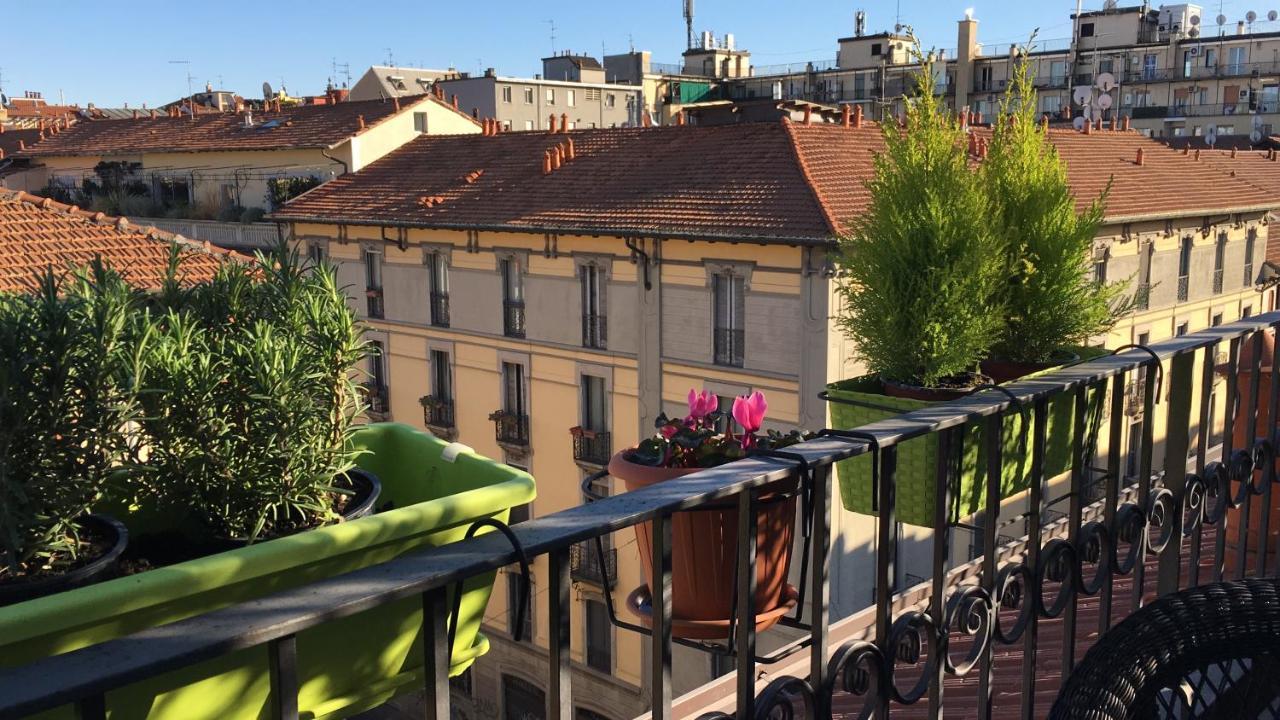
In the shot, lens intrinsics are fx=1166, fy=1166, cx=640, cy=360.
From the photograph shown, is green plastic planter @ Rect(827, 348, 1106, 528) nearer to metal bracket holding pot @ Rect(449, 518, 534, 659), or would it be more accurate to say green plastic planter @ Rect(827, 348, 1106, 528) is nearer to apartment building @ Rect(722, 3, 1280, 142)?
metal bracket holding pot @ Rect(449, 518, 534, 659)

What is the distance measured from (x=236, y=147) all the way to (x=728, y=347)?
657 inches

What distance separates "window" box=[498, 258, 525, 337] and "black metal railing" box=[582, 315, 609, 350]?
5.10ft

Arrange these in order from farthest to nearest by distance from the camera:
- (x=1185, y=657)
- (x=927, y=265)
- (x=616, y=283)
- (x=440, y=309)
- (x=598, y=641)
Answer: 1. (x=440, y=309)
2. (x=598, y=641)
3. (x=616, y=283)
4. (x=927, y=265)
5. (x=1185, y=657)

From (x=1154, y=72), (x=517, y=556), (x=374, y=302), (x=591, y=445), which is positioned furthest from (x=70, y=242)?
(x=1154, y=72)

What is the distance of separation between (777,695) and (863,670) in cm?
31

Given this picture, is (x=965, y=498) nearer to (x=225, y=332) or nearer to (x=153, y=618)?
(x=225, y=332)

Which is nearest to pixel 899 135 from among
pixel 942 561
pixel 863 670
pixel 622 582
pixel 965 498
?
pixel 965 498

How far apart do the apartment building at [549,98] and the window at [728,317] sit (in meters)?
25.0

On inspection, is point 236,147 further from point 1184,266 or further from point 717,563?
point 717,563

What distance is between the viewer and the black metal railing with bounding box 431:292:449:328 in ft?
71.3

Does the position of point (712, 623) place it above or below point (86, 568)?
below

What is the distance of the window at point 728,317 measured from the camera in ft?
56.5

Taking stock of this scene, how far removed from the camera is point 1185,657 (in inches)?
76.6

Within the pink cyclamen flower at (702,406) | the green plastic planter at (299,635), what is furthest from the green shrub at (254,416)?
the pink cyclamen flower at (702,406)
